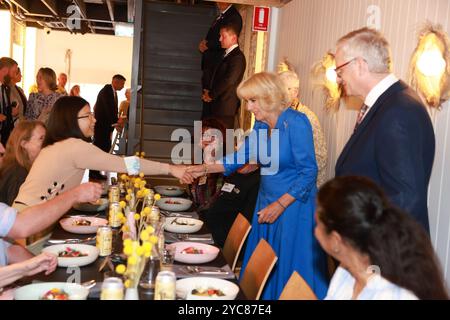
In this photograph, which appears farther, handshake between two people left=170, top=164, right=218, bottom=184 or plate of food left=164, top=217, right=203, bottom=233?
handshake between two people left=170, top=164, right=218, bottom=184

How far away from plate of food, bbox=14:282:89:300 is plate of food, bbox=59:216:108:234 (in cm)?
104

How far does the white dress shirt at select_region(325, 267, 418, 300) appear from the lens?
5.19ft

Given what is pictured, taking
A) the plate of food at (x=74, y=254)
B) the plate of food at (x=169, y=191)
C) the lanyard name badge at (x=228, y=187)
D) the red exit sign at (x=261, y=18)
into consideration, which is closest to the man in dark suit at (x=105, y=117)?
the red exit sign at (x=261, y=18)

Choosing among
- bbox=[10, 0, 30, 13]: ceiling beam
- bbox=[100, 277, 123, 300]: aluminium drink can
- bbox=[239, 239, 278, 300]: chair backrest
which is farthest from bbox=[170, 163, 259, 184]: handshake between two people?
bbox=[10, 0, 30, 13]: ceiling beam

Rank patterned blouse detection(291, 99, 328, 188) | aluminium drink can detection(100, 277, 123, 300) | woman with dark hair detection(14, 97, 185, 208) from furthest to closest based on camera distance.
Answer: patterned blouse detection(291, 99, 328, 188) → woman with dark hair detection(14, 97, 185, 208) → aluminium drink can detection(100, 277, 123, 300)

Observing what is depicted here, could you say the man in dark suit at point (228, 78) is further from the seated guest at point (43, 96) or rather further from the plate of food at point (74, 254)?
the plate of food at point (74, 254)

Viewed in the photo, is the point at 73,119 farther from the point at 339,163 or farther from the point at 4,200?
the point at 339,163

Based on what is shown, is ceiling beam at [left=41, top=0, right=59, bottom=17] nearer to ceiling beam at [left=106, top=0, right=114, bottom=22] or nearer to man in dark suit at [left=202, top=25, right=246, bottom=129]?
ceiling beam at [left=106, top=0, right=114, bottom=22]

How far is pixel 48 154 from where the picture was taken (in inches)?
135

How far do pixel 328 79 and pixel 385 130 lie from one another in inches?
90.8

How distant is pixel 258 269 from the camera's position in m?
2.66

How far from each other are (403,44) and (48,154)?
90.3 inches

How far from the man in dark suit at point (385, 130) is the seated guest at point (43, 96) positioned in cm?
511
